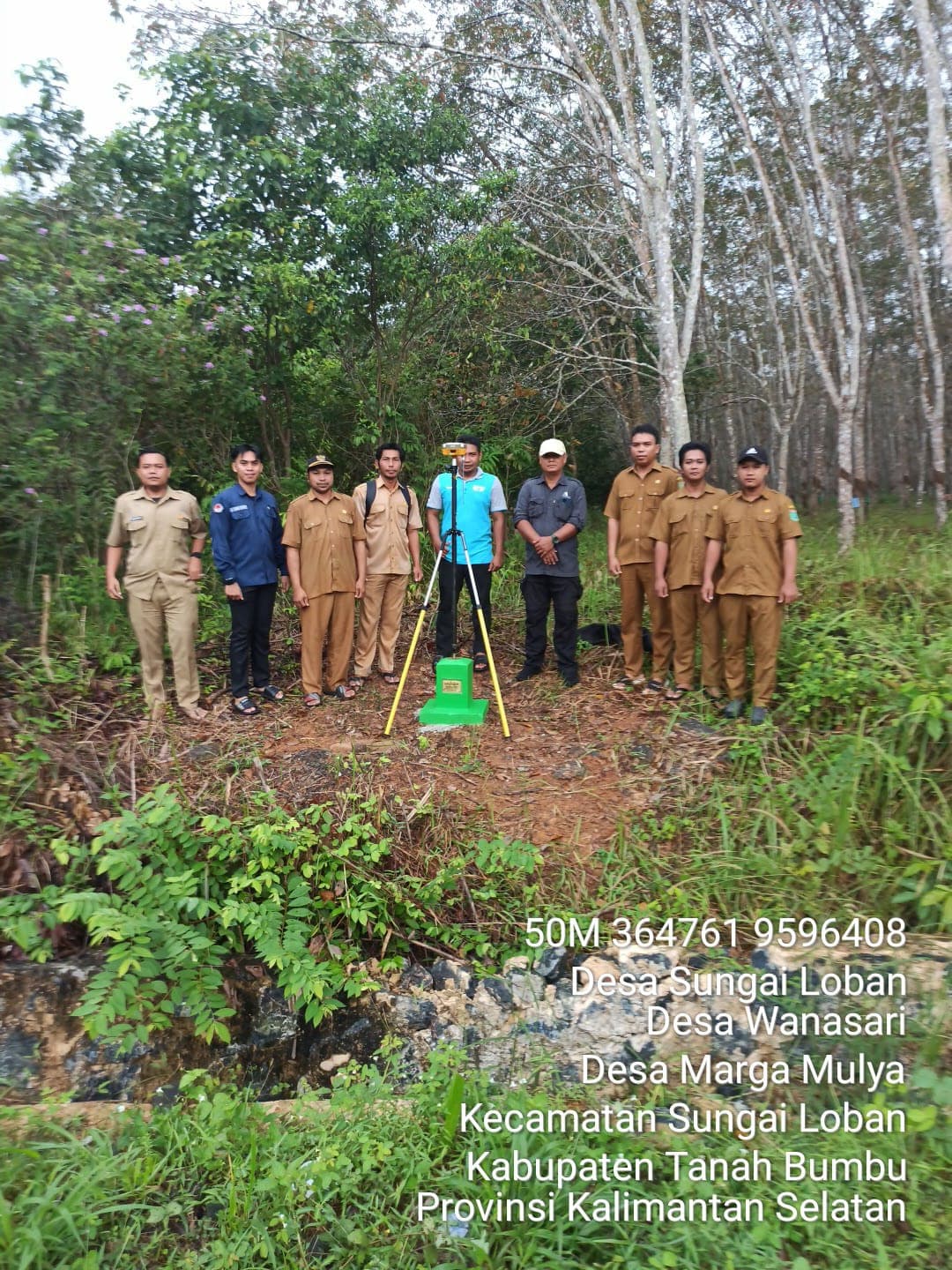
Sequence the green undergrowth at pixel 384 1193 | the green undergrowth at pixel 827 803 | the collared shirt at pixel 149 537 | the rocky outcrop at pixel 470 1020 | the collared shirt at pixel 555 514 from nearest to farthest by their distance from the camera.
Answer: the green undergrowth at pixel 384 1193 → the rocky outcrop at pixel 470 1020 → the green undergrowth at pixel 827 803 → the collared shirt at pixel 149 537 → the collared shirt at pixel 555 514

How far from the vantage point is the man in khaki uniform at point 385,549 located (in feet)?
19.4

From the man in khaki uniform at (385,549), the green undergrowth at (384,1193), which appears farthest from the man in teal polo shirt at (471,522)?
the green undergrowth at (384,1193)

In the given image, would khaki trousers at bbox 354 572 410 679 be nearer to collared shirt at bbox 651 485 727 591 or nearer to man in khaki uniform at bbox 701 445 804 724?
collared shirt at bbox 651 485 727 591

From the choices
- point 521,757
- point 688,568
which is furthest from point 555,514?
point 521,757

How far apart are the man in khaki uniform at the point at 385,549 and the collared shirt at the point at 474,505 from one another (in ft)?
0.76

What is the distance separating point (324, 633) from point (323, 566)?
53 cm

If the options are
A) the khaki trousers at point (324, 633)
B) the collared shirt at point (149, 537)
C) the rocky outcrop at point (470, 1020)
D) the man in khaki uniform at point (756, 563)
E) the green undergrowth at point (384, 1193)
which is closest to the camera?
the green undergrowth at point (384, 1193)

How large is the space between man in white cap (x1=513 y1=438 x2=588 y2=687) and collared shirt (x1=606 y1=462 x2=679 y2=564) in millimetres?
293

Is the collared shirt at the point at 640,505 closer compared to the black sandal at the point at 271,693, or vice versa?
the collared shirt at the point at 640,505

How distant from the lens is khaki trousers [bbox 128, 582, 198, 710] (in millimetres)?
5309

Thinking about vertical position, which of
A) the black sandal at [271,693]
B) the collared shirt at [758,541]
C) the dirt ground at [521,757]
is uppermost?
the collared shirt at [758,541]

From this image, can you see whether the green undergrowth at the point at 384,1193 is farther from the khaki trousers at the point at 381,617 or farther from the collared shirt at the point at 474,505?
the collared shirt at the point at 474,505

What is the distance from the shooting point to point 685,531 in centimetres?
534

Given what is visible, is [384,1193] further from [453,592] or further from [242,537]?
[242,537]
